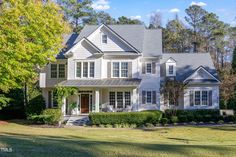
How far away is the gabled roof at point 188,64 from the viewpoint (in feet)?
128

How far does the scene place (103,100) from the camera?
35.3 m

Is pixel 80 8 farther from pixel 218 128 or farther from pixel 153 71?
pixel 218 128

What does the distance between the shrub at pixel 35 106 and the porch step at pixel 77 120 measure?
473 cm

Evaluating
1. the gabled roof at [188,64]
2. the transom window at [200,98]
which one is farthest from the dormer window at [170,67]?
the transom window at [200,98]

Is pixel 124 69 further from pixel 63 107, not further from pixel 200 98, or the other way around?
pixel 200 98

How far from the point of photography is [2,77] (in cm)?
2438

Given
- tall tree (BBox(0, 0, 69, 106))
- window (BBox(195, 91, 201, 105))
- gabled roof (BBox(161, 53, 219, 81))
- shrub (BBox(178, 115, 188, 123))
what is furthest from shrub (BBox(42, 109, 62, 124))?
window (BBox(195, 91, 201, 105))

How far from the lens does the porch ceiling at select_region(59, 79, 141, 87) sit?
33.2m

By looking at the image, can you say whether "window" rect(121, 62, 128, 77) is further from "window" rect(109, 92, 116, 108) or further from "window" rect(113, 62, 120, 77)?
"window" rect(109, 92, 116, 108)

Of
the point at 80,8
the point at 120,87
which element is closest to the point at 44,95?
the point at 120,87

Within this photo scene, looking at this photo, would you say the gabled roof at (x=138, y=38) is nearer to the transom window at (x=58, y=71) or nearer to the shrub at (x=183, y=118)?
the transom window at (x=58, y=71)

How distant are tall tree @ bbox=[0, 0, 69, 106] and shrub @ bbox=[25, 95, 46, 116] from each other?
30.1 ft

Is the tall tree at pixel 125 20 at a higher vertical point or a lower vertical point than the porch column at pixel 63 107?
higher

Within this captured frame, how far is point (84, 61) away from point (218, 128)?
47.8 feet
